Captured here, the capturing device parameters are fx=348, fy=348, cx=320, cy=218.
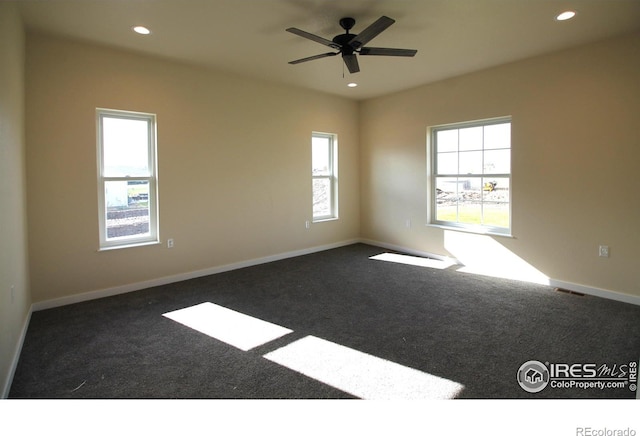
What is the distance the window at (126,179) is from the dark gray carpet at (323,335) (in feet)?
2.39

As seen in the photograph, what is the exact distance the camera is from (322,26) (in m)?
3.31

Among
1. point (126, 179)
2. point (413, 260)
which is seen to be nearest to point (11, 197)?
point (126, 179)

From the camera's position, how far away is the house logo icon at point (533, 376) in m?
2.15

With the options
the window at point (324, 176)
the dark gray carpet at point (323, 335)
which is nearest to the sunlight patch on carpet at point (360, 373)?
the dark gray carpet at point (323, 335)

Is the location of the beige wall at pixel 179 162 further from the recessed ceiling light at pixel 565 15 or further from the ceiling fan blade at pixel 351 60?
the recessed ceiling light at pixel 565 15

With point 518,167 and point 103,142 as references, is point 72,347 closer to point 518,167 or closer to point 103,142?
point 103,142

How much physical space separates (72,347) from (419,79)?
5.09 m

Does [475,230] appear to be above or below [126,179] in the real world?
below

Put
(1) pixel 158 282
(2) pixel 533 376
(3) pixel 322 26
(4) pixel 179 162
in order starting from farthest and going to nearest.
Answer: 1. (4) pixel 179 162
2. (1) pixel 158 282
3. (3) pixel 322 26
4. (2) pixel 533 376

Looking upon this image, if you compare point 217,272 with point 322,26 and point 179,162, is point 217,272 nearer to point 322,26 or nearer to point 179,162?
point 179,162

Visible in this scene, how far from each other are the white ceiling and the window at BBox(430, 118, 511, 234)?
0.96 metres

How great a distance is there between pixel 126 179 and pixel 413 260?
13.3 ft

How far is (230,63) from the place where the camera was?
431cm

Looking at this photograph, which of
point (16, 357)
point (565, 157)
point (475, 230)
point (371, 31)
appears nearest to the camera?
point (16, 357)
